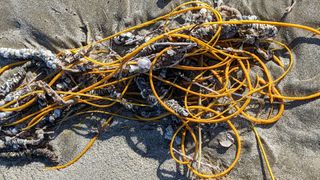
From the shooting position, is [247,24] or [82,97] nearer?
[247,24]

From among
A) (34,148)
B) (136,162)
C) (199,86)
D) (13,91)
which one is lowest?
(136,162)

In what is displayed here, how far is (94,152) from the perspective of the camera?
7.91 feet

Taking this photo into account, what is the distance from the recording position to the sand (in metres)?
2.28

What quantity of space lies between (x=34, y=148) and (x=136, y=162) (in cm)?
69

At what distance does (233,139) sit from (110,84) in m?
0.87

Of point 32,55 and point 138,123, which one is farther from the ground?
point 32,55

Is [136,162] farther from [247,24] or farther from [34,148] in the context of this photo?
[247,24]

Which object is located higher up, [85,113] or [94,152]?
[85,113]

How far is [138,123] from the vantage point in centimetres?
240

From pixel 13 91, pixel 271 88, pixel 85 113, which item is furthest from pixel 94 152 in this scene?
pixel 271 88

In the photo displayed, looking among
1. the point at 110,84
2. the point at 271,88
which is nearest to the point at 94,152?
the point at 110,84

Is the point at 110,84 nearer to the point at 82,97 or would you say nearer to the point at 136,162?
the point at 82,97

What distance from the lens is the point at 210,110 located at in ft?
7.48

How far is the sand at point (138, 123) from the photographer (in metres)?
2.28
